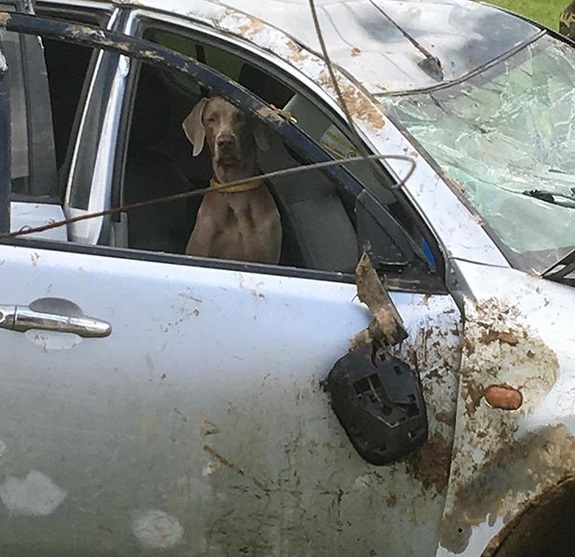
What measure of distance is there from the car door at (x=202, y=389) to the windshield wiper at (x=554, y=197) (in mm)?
410

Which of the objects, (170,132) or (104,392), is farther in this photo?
(170,132)

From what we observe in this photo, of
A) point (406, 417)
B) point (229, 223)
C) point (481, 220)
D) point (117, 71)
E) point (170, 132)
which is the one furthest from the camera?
point (170, 132)

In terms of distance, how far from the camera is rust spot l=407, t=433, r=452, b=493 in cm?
223

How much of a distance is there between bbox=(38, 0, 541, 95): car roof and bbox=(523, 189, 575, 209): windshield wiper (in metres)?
0.41

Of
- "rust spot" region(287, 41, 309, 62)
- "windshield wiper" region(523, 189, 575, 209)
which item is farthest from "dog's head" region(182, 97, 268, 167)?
"windshield wiper" region(523, 189, 575, 209)

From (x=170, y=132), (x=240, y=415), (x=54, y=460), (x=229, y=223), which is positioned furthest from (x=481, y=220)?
(x=170, y=132)

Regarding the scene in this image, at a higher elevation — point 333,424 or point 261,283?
point 261,283

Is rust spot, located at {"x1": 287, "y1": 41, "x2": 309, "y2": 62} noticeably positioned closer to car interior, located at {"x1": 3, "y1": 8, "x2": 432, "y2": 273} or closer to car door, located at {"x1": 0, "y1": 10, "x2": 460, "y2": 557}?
car interior, located at {"x1": 3, "y1": 8, "x2": 432, "y2": 273}

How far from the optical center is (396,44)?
290 cm

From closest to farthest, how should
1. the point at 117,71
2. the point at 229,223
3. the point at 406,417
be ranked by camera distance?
the point at 406,417, the point at 117,71, the point at 229,223

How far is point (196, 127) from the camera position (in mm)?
3434

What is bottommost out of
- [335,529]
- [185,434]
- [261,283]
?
[335,529]

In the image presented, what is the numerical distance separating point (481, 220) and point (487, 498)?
0.58m

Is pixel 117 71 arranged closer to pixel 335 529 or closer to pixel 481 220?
pixel 481 220
